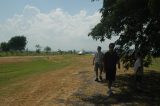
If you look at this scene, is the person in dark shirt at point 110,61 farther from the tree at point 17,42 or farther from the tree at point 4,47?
the tree at point 17,42

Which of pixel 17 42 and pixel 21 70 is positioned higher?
pixel 17 42

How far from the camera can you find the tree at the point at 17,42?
14075 cm

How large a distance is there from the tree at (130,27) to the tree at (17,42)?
394 ft

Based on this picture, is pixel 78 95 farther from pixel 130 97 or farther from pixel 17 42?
pixel 17 42

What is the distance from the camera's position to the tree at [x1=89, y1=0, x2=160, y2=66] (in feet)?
66.0

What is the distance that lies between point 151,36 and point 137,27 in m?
1.20

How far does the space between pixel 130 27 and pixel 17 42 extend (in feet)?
403

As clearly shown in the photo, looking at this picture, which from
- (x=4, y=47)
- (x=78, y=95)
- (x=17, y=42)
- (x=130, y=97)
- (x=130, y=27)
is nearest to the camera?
(x=130, y=97)

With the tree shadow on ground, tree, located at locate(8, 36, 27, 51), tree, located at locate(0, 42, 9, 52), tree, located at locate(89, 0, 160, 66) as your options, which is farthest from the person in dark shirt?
tree, located at locate(8, 36, 27, 51)

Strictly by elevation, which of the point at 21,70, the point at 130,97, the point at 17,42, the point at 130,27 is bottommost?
the point at 130,97

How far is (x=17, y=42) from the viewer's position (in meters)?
142

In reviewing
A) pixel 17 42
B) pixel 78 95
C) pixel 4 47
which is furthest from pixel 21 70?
pixel 17 42

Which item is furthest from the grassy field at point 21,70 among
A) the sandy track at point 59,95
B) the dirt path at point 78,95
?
the dirt path at point 78,95

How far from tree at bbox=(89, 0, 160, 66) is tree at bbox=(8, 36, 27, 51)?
120 m
